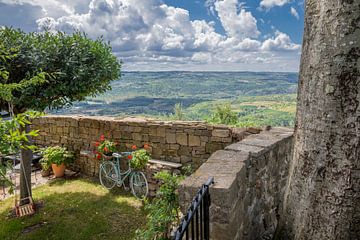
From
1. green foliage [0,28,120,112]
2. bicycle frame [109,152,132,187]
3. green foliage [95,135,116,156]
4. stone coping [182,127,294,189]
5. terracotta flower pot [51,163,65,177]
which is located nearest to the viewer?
stone coping [182,127,294,189]

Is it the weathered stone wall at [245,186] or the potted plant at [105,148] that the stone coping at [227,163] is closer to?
the weathered stone wall at [245,186]

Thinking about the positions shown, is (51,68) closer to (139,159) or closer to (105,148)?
(105,148)

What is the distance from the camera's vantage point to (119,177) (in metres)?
6.02

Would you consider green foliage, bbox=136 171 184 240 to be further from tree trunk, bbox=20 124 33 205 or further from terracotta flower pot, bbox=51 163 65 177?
terracotta flower pot, bbox=51 163 65 177

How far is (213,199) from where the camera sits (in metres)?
1.85

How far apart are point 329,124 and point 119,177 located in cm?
525

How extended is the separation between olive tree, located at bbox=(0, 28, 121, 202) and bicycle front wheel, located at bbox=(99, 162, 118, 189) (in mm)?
1585

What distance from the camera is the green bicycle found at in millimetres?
5723

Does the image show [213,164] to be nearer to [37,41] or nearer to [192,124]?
[192,124]

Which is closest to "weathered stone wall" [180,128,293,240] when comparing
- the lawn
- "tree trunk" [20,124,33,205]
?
the lawn

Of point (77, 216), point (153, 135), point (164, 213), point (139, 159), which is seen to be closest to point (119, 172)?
point (139, 159)

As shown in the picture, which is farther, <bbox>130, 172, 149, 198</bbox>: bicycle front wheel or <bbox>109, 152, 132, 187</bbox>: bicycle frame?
<bbox>109, 152, 132, 187</bbox>: bicycle frame

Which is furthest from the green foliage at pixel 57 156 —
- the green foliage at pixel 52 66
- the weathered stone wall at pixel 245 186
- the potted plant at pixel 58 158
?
the weathered stone wall at pixel 245 186

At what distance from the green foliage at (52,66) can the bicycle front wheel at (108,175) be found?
182cm
